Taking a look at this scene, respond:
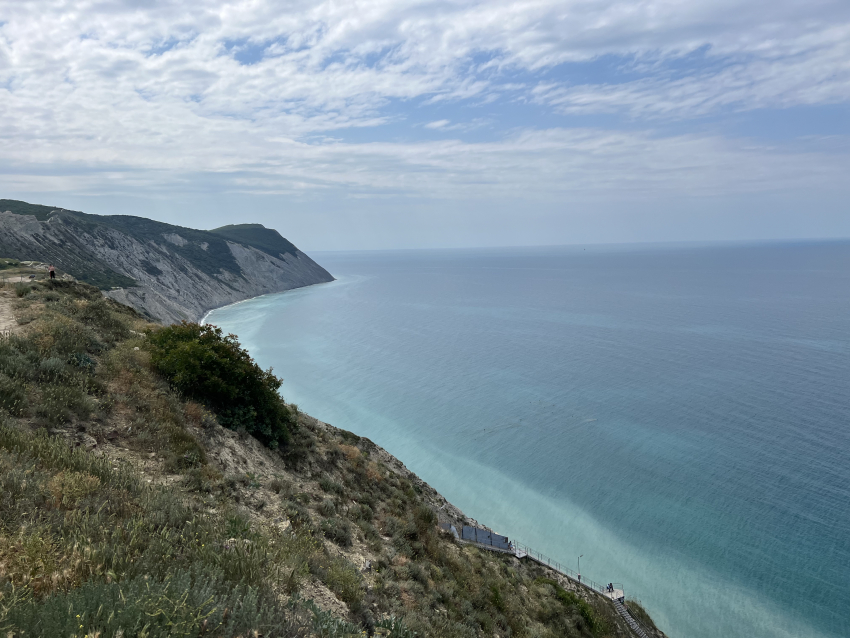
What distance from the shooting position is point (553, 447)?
4622 centimetres

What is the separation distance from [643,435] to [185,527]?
4965cm

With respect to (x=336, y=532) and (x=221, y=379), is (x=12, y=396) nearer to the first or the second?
(x=221, y=379)

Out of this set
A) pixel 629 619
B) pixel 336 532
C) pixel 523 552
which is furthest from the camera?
pixel 523 552

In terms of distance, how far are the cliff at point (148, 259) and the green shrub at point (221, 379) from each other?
231 feet

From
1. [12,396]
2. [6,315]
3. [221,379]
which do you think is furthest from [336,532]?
[6,315]

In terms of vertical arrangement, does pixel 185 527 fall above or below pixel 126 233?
below

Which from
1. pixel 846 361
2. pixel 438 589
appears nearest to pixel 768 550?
pixel 438 589

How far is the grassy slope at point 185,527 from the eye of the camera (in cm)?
507

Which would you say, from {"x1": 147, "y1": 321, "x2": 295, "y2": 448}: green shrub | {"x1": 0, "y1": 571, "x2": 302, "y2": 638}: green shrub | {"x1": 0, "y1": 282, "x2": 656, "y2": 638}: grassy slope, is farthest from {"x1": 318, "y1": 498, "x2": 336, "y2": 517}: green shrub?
{"x1": 0, "y1": 571, "x2": 302, "y2": 638}: green shrub

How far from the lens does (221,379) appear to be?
1702 cm

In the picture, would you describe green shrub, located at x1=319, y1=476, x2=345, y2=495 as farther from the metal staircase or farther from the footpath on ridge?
the metal staircase

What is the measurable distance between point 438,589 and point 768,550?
1242 inches

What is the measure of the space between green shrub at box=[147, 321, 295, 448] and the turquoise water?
2320 cm

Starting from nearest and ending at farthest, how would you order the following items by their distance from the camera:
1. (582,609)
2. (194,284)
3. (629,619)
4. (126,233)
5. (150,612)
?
(150,612) → (582,609) → (629,619) → (126,233) → (194,284)
